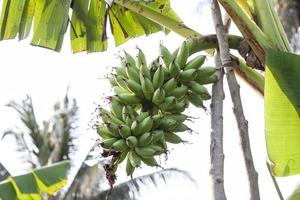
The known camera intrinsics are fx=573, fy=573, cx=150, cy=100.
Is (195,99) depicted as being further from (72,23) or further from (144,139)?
(72,23)

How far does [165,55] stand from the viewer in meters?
1.79

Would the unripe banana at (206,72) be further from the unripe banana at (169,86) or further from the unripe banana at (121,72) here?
the unripe banana at (121,72)

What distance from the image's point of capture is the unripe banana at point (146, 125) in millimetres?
1617

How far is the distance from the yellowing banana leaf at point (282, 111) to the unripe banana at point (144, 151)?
340 mm

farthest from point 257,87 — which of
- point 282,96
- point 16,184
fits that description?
point 16,184

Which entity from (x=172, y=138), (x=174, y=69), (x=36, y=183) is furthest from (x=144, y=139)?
(x=36, y=183)

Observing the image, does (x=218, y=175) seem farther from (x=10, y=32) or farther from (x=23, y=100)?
(x=23, y=100)

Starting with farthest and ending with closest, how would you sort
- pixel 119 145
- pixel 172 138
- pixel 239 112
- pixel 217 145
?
pixel 172 138
pixel 119 145
pixel 239 112
pixel 217 145

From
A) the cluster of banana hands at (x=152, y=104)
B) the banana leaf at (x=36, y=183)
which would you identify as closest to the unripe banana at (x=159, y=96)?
the cluster of banana hands at (x=152, y=104)

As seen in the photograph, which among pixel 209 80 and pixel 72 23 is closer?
pixel 209 80

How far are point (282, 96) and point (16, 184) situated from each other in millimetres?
830

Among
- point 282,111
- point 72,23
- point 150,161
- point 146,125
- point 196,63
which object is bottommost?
point 150,161

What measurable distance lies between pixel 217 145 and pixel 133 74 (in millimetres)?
459

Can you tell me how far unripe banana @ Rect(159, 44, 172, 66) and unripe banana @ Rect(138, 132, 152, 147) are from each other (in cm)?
25
